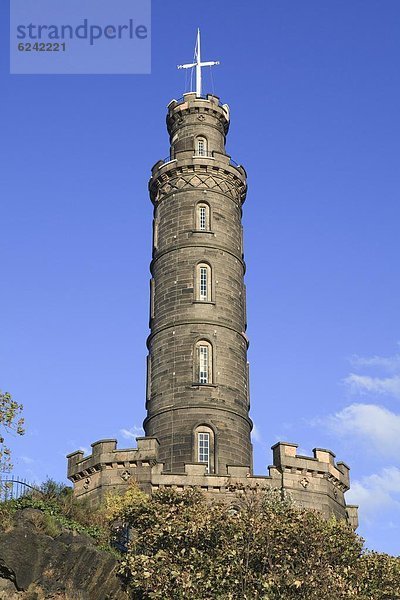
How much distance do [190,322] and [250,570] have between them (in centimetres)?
1692

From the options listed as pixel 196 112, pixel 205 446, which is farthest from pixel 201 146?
pixel 205 446

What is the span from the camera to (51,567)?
26.9 metres

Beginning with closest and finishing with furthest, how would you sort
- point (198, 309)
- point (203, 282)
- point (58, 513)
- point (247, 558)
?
1. point (247, 558)
2. point (58, 513)
3. point (198, 309)
4. point (203, 282)

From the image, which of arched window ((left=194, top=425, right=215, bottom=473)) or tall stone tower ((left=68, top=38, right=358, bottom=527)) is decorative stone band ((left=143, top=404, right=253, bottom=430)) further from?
arched window ((left=194, top=425, right=215, bottom=473))

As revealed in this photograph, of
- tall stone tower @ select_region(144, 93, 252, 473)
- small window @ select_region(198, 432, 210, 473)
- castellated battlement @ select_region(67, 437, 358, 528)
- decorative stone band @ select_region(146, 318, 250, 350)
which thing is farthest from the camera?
decorative stone band @ select_region(146, 318, 250, 350)

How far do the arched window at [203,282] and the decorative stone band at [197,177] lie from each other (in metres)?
4.39

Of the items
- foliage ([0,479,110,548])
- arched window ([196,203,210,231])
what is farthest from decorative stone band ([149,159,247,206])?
foliage ([0,479,110,548])

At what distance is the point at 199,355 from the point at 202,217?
7.33 metres

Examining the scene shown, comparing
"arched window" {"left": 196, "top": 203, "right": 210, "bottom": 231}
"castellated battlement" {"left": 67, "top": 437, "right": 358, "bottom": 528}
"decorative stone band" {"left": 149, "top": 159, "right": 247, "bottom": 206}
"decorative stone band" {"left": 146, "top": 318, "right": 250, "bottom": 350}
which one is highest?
"decorative stone band" {"left": 149, "top": 159, "right": 247, "bottom": 206}

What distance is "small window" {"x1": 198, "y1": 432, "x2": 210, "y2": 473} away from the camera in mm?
38981

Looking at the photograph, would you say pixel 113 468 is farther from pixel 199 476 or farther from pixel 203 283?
pixel 203 283

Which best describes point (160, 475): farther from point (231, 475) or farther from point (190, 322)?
point (190, 322)

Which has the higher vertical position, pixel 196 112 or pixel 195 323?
pixel 196 112

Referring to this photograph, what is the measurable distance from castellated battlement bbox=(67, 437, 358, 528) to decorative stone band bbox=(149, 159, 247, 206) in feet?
46.4
